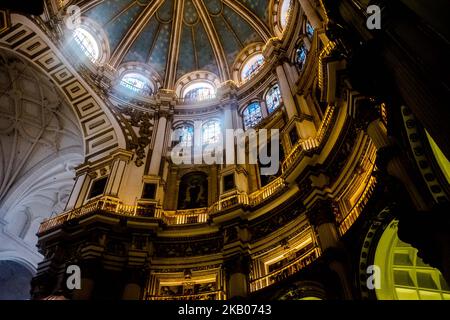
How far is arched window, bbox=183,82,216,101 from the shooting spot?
2846cm

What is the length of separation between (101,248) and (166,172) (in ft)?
22.2

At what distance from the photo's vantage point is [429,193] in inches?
341

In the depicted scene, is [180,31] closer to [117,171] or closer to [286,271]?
[117,171]

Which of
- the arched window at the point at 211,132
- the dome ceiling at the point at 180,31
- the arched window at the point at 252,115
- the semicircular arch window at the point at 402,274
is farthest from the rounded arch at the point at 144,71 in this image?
the semicircular arch window at the point at 402,274

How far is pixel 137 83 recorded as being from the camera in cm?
2864

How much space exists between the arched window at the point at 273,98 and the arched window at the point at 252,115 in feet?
2.64

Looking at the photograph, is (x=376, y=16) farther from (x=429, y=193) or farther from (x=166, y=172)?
(x=166, y=172)

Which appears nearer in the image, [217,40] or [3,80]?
[3,80]

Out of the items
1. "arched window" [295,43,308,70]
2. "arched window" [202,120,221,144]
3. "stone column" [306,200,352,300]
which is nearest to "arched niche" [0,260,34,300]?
"arched window" [202,120,221,144]

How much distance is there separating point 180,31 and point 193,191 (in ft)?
53.8

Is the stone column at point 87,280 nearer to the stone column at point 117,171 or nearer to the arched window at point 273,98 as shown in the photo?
the stone column at point 117,171
